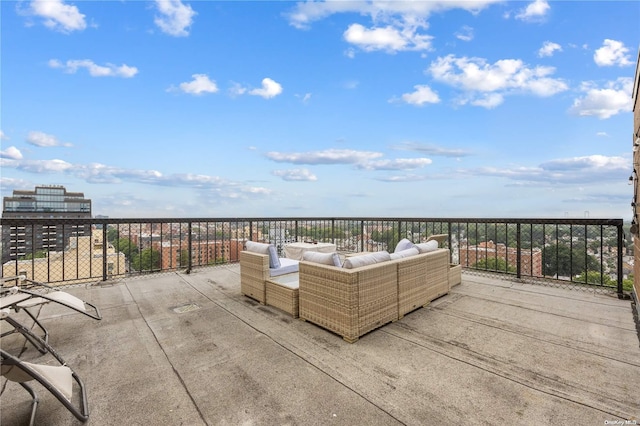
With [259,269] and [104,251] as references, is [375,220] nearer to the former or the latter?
[259,269]

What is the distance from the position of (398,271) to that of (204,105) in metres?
9.88

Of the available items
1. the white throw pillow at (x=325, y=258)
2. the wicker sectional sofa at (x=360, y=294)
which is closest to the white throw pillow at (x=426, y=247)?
the wicker sectional sofa at (x=360, y=294)

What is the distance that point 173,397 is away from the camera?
6.26ft

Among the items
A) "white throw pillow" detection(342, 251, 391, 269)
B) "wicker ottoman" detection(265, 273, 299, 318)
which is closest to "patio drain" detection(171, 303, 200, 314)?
"wicker ottoman" detection(265, 273, 299, 318)

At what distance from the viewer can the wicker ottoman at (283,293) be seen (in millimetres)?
3432

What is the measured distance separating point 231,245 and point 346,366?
5.47 meters

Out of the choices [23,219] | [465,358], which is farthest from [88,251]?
[465,358]

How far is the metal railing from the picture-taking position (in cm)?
468

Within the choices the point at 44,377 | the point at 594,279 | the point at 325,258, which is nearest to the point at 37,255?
the point at 44,377

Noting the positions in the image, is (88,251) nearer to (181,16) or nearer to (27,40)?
(27,40)

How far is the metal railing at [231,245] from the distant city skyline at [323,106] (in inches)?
12.5

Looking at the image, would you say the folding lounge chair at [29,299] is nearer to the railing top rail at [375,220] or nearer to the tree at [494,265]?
the railing top rail at [375,220]

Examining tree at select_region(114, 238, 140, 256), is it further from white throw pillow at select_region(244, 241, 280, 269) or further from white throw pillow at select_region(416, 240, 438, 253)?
white throw pillow at select_region(416, 240, 438, 253)

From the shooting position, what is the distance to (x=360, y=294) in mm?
2812
